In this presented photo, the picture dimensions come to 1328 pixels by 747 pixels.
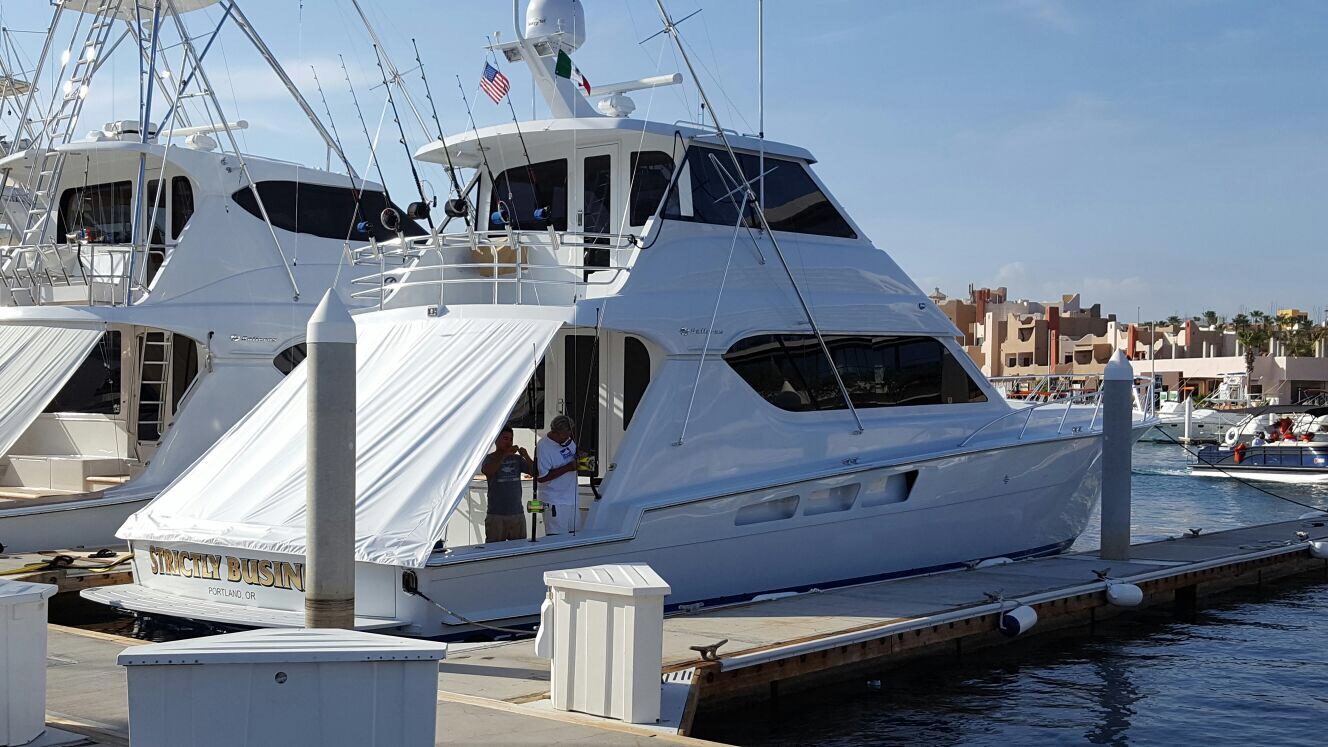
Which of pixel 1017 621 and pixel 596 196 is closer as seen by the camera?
pixel 1017 621

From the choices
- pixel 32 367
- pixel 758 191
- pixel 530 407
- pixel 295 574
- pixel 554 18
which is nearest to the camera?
pixel 295 574

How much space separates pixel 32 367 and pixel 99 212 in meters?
3.27

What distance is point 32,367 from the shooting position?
47.3 feet

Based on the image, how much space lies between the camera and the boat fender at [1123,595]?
1148 cm

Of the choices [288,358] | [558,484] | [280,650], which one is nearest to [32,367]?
[288,358]

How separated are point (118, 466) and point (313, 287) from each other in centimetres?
333

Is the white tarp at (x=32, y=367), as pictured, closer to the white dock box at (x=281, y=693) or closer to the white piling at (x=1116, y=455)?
the white dock box at (x=281, y=693)

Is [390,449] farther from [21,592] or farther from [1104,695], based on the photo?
[1104,695]

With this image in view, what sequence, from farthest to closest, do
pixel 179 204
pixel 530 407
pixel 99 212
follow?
pixel 99 212
pixel 179 204
pixel 530 407

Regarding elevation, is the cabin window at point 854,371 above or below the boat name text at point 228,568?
above

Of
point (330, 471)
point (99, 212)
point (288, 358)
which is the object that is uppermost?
point (99, 212)

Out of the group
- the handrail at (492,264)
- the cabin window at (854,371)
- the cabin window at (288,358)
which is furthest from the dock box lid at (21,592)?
the cabin window at (288,358)

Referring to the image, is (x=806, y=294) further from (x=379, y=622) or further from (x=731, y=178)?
(x=379, y=622)

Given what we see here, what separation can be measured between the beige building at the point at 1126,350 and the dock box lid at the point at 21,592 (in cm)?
6635
